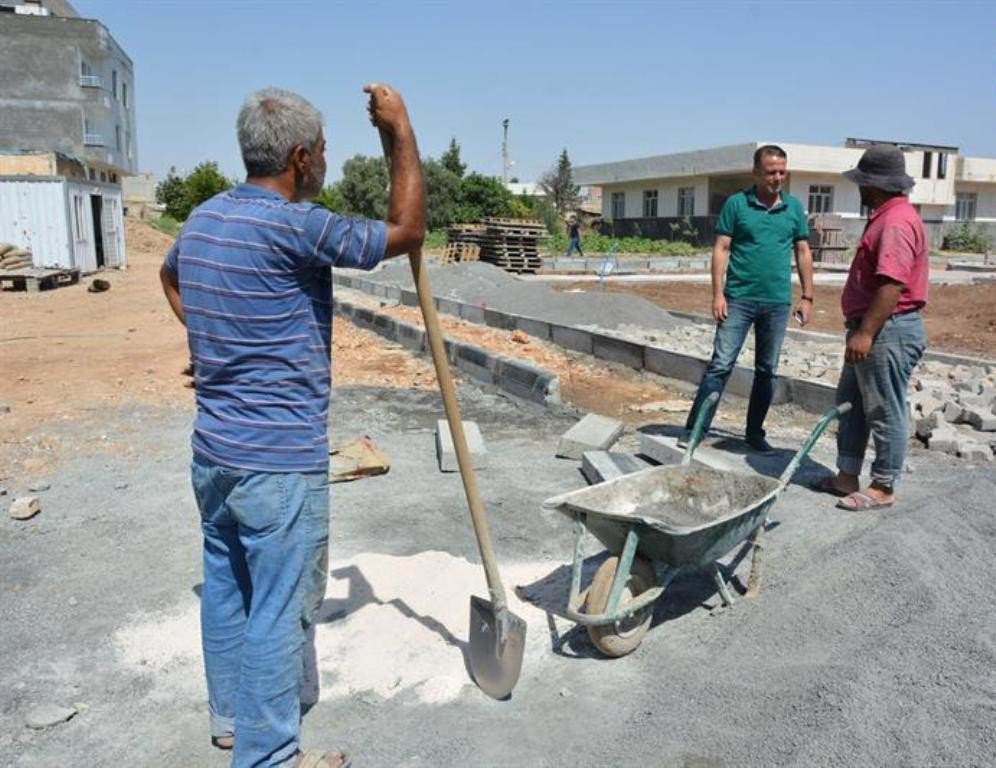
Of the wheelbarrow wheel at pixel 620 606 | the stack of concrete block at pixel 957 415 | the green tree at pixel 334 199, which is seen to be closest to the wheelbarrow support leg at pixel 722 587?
the wheelbarrow wheel at pixel 620 606

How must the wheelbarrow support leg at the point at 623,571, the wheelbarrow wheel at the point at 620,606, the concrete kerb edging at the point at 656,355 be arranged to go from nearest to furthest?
the wheelbarrow support leg at the point at 623,571 → the wheelbarrow wheel at the point at 620,606 → the concrete kerb edging at the point at 656,355

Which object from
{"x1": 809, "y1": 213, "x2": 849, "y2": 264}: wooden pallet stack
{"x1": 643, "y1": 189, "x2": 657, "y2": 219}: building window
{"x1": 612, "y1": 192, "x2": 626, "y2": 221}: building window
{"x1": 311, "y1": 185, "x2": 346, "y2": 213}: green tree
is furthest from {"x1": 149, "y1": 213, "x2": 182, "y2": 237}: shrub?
{"x1": 809, "y1": 213, "x2": 849, "y2": 264}: wooden pallet stack

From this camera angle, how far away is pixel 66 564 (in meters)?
4.15

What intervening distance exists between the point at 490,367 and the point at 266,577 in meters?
6.38

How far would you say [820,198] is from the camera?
39.0m

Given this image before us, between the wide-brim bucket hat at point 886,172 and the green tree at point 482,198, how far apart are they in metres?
42.8

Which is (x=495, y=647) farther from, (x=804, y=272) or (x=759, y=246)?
(x=804, y=272)

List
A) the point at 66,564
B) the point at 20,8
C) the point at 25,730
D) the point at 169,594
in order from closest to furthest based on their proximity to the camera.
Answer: the point at 25,730
the point at 169,594
the point at 66,564
the point at 20,8

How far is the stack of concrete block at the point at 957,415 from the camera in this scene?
5.79 meters

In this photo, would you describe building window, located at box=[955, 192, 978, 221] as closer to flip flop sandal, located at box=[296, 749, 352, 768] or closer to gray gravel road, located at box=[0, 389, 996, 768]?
gray gravel road, located at box=[0, 389, 996, 768]

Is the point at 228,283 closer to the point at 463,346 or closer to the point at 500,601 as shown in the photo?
the point at 500,601

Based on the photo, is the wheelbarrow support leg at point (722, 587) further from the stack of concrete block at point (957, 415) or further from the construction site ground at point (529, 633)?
the stack of concrete block at point (957, 415)

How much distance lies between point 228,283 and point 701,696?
2.07 m

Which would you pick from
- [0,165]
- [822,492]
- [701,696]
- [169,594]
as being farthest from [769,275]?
[0,165]
